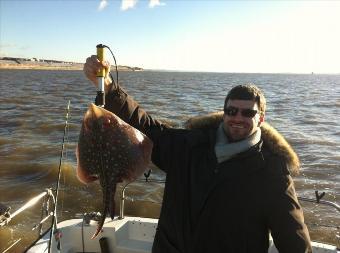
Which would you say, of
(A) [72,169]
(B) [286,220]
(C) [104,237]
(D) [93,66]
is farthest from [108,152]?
(A) [72,169]

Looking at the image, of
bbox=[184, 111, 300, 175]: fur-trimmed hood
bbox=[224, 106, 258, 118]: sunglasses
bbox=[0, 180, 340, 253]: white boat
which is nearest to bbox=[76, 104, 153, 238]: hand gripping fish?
bbox=[224, 106, 258, 118]: sunglasses

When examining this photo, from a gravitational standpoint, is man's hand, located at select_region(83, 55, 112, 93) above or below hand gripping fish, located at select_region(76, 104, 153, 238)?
above

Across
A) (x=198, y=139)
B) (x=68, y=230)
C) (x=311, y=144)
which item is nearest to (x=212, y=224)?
(x=198, y=139)

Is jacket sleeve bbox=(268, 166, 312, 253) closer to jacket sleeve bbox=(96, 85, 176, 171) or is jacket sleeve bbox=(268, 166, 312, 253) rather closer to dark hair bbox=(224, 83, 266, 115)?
dark hair bbox=(224, 83, 266, 115)

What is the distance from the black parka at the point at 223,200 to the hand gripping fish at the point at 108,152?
2.09 ft

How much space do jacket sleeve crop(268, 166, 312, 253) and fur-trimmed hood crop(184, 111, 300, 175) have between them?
1.00 ft

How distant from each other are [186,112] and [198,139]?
2365 cm

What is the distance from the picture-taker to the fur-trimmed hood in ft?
11.2

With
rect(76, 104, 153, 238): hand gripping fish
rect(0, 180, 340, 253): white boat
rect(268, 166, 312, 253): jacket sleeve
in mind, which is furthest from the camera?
rect(0, 180, 340, 253): white boat

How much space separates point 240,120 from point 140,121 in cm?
95

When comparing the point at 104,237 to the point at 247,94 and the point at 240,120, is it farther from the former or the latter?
the point at 247,94

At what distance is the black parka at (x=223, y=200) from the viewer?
3148 millimetres

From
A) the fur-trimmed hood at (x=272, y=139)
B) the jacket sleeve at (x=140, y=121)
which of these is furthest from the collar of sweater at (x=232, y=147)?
the jacket sleeve at (x=140, y=121)

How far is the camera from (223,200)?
328 centimetres
